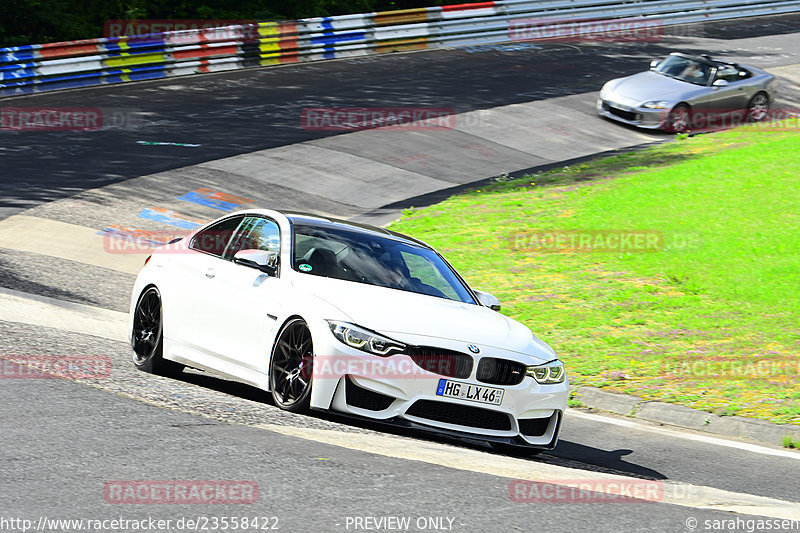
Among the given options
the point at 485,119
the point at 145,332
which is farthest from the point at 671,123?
the point at 145,332

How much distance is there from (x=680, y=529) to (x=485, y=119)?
1943 centimetres

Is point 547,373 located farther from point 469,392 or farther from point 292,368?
point 292,368

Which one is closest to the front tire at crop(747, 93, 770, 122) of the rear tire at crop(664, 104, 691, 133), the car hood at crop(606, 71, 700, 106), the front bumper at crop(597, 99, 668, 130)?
the car hood at crop(606, 71, 700, 106)

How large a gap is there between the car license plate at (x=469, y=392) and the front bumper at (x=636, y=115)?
17829 millimetres

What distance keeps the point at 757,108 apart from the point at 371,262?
1958 cm

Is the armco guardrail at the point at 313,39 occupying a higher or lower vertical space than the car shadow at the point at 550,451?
higher

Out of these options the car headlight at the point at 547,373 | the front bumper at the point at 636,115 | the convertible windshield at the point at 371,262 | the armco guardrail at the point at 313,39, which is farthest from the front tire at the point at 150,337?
the armco guardrail at the point at 313,39

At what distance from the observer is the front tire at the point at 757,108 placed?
25406 millimetres

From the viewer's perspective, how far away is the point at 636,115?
24.2 meters

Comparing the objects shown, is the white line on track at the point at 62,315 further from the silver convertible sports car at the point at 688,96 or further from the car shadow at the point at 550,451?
the silver convertible sports car at the point at 688,96

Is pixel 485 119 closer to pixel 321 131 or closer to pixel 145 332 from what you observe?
pixel 321 131

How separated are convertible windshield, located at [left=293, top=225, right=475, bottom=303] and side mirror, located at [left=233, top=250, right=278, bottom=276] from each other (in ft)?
0.57

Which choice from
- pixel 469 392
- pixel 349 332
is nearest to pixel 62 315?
pixel 349 332

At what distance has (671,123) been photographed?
2408 cm
